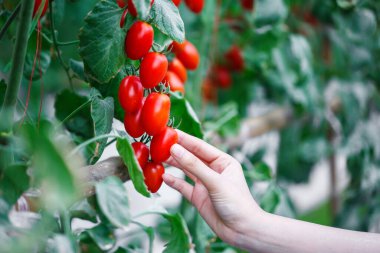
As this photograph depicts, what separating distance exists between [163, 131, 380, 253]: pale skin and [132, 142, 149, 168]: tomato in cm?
4

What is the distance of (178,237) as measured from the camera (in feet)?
2.88

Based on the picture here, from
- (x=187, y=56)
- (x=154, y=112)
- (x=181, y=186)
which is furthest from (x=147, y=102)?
(x=187, y=56)

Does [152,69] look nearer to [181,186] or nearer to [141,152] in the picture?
[141,152]

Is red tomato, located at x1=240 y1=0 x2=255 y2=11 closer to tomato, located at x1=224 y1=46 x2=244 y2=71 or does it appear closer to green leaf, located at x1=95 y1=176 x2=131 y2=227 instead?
tomato, located at x1=224 y1=46 x2=244 y2=71

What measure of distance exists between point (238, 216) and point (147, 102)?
0.25m

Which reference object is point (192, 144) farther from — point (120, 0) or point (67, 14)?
point (67, 14)

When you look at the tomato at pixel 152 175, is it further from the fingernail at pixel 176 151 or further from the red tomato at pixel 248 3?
the red tomato at pixel 248 3

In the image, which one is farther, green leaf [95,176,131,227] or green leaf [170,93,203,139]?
green leaf [170,93,203,139]

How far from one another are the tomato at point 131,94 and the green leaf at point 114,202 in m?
0.16

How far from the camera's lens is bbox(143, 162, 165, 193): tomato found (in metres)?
0.78

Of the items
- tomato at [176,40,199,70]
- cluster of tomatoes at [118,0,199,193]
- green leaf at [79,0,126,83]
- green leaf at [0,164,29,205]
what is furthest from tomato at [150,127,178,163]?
tomato at [176,40,199,70]

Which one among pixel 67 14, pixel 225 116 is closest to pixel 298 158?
pixel 225 116

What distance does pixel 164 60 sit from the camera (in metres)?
0.74

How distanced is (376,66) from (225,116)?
2.48ft
